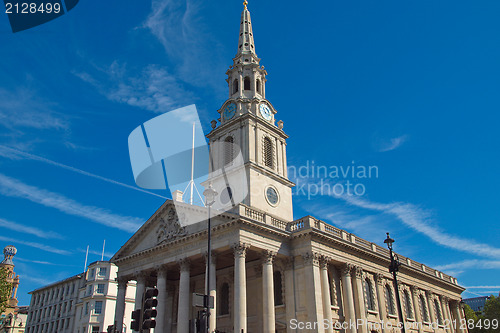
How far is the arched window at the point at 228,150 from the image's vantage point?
1713 inches

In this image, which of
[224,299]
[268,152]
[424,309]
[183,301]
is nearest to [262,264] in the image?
[183,301]

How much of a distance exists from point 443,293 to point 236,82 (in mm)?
36972

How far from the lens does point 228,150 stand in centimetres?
4441

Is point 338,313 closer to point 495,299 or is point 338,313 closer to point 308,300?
point 308,300

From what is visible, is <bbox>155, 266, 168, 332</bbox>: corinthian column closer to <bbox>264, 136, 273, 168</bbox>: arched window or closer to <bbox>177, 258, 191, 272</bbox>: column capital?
<bbox>177, 258, 191, 272</bbox>: column capital

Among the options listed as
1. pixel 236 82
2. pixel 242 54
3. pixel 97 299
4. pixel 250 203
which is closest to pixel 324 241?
pixel 250 203

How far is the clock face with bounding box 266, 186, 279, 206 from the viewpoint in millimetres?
40906

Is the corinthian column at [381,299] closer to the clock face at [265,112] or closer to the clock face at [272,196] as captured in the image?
the clock face at [272,196]

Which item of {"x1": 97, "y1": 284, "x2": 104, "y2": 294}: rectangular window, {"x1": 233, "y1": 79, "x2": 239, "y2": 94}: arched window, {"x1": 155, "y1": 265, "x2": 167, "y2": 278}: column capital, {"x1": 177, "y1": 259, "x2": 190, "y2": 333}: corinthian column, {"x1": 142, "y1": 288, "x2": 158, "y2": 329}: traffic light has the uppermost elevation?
{"x1": 233, "y1": 79, "x2": 239, "y2": 94}: arched window

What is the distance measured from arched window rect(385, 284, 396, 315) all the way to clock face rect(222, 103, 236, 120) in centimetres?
2462

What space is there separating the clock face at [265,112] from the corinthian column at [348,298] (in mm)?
18824

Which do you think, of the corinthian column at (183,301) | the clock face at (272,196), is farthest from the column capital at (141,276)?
the clock face at (272,196)

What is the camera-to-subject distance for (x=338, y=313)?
3484 cm

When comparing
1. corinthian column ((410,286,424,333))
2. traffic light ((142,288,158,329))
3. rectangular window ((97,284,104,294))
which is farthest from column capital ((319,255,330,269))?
rectangular window ((97,284,104,294))
